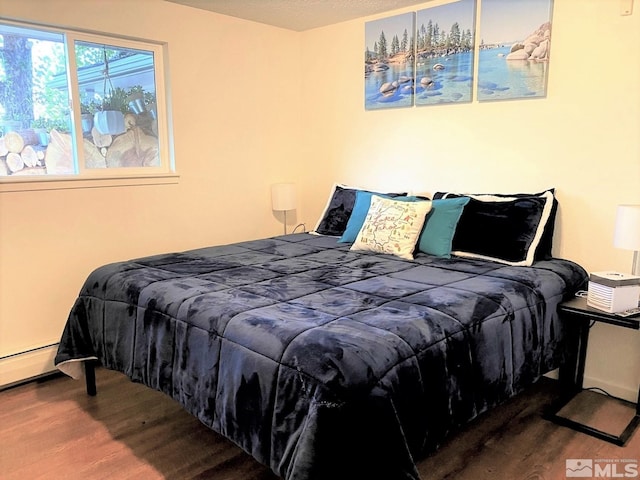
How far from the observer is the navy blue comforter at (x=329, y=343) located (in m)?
1.47

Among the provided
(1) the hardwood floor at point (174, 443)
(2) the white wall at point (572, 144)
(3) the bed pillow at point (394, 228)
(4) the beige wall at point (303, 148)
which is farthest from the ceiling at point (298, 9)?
(1) the hardwood floor at point (174, 443)

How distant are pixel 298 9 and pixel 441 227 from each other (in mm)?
1837

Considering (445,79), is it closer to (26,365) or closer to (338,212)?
(338,212)

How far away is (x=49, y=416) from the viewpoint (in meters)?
2.50

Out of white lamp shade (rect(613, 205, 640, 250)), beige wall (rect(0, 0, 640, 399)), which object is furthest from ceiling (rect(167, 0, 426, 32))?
white lamp shade (rect(613, 205, 640, 250))

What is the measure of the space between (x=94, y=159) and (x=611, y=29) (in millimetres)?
3043

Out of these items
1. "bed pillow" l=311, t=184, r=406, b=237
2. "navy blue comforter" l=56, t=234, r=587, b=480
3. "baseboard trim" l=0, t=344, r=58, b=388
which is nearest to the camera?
"navy blue comforter" l=56, t=234, r=587, b=480

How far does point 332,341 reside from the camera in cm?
159

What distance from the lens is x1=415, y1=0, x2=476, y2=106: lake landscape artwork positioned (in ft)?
10.1

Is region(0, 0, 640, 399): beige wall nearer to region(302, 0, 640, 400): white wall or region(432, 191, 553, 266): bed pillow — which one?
region(302, 0, 640, 400): white wall

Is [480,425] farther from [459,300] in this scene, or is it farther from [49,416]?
[49,416]

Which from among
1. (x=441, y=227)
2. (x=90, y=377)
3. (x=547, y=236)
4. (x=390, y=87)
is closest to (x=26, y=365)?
(x=90, y=377)

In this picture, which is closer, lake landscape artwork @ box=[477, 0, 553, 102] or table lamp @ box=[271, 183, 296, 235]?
lake landscape artwork @ box=[477, 0, 553, 102]

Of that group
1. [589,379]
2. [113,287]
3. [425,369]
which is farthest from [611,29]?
[113,287]
